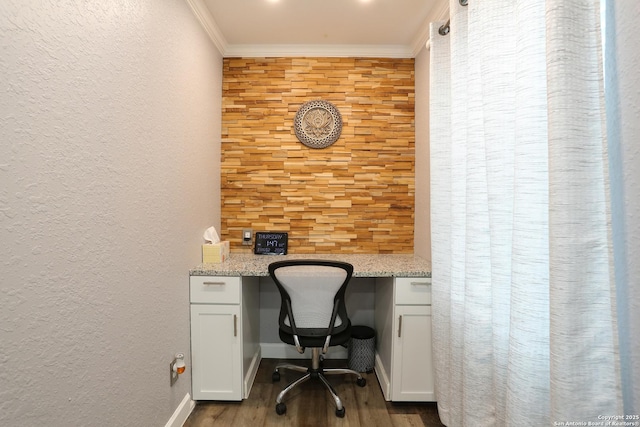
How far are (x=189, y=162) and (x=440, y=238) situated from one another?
5.23 ft

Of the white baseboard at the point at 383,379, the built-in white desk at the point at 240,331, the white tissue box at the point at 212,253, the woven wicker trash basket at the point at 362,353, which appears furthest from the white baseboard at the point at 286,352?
the white tissue box at the point at 212,253

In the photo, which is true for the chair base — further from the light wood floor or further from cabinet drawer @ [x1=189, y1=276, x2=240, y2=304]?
cabinet drawer @ [x1=189, y1=276, x2=240, y2=304]

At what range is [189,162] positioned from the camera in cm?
194

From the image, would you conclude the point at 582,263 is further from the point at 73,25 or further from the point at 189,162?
the point at 189,162

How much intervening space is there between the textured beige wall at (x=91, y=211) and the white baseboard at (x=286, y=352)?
3.12 ft

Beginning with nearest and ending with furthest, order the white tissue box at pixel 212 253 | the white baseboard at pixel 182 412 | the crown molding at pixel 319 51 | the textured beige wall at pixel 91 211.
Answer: the textured beige wall at pixel 91 211
the white baseboard at pixel 182 412
the white tissue box at pixel 212 253
the crown molding at pixel 319 51

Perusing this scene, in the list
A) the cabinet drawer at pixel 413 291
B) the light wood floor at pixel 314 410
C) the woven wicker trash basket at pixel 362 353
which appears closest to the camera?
the light wood floor at pixel 314 410

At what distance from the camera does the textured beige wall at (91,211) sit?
0.83m

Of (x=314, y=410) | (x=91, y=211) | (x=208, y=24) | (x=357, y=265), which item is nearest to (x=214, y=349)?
(x=314, y=410)

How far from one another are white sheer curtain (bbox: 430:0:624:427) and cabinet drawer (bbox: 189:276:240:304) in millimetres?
1277

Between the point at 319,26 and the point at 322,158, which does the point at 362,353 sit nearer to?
the point at 322,158

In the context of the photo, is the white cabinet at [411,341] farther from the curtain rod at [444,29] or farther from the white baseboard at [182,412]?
the curtain rod at [444,29]

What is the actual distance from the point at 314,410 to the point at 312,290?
31.8 inches

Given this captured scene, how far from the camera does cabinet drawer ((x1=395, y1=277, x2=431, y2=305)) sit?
1.97 meters
